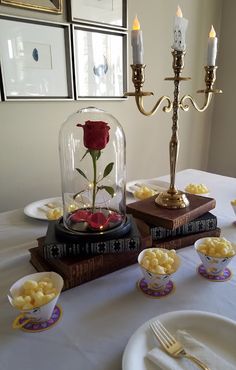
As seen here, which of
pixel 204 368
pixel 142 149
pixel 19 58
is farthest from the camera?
pixel 142 149

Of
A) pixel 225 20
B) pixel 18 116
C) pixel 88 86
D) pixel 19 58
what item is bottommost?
pixel 18 116

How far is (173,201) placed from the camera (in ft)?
2.52

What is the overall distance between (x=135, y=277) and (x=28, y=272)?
0.25 meters

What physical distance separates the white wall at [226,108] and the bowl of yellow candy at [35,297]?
2133mm

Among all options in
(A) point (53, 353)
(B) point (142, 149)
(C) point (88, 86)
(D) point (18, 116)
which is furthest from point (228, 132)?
(A) point (53, 353)

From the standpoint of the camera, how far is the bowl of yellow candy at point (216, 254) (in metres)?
0.58

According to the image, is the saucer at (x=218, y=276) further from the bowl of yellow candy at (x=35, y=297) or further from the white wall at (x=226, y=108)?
the white wall at (x=226, y=108)

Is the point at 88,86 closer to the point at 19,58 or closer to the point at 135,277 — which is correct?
the point at 19,58

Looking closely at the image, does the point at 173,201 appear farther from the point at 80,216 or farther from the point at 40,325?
the point at 40,325

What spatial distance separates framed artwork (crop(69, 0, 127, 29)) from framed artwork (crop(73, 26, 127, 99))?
4 cm

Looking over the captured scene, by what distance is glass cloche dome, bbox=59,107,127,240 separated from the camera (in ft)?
2.07

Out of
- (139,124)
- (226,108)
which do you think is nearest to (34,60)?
(139,124)

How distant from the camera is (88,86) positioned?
61.8 inches

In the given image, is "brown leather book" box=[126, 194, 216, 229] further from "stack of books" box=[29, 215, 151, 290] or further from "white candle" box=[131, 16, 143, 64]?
"white candle" box=[131, 16, 143, 64]
